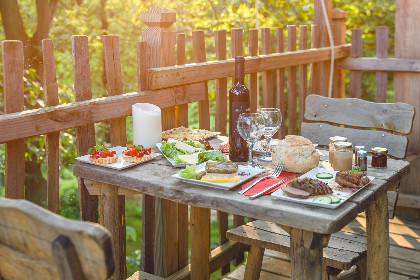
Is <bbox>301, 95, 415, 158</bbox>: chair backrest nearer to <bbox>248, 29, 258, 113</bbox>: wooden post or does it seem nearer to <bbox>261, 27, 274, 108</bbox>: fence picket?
<bbox>248, 29, 258, 113</bbox>: wooden post

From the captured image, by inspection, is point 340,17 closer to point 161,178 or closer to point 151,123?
point 151,123

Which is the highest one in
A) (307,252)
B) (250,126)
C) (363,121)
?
(250,126)

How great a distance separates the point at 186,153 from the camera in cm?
256

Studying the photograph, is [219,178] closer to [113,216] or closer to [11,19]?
[113,216]

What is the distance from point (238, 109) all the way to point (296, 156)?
0.35m

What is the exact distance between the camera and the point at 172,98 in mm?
3162

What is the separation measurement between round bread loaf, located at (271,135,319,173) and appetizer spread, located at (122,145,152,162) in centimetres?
58

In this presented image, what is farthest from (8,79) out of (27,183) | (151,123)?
(27,183)

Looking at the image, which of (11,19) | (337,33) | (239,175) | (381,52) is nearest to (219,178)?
(239,175)

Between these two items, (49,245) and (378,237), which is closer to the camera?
(49,245)

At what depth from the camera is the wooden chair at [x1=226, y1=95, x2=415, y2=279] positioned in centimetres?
261

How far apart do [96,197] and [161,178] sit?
0.73 m

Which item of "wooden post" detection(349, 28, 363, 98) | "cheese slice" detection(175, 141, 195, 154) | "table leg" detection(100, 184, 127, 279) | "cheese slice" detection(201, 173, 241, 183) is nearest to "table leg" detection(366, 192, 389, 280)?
"cheese slice" detection(201, 173, 241, 183)

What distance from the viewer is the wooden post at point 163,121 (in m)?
3.11
